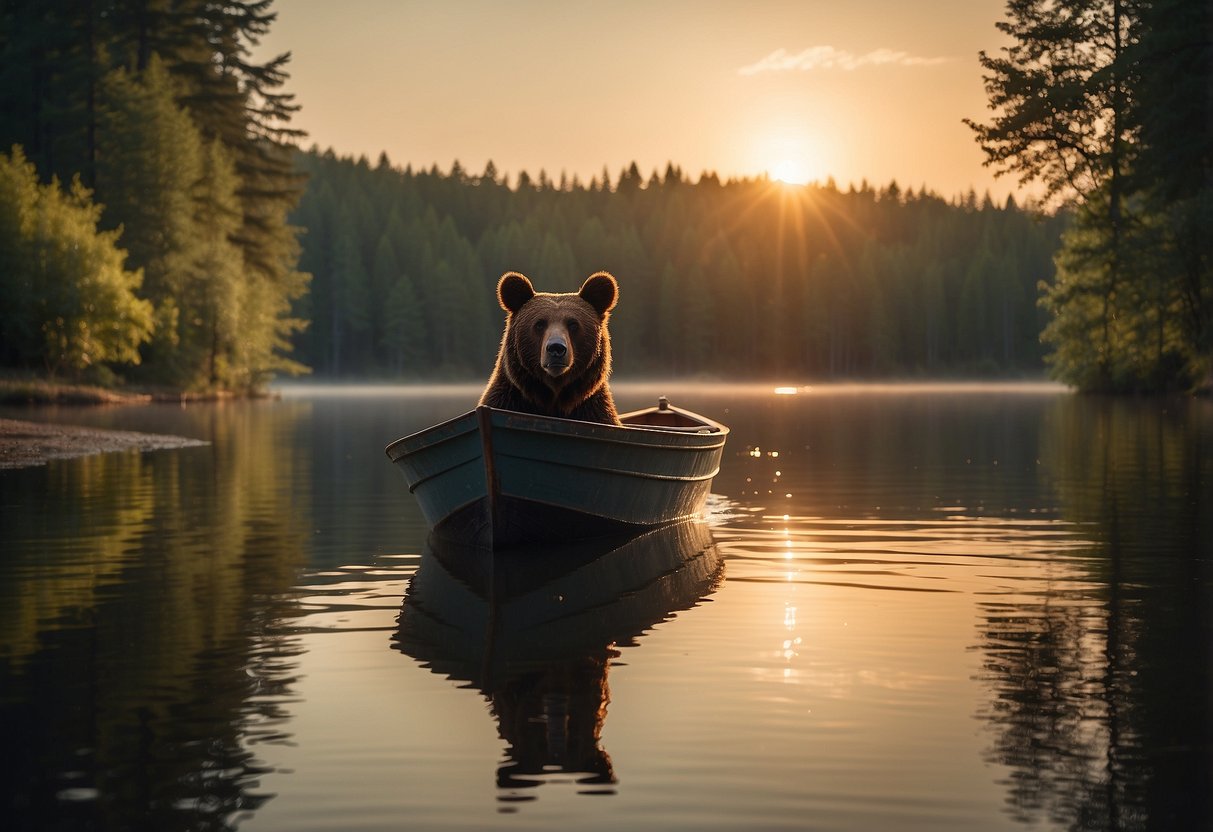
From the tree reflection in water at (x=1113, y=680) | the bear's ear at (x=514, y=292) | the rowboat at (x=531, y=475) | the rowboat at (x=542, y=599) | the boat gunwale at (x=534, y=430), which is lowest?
the rowboat at (x=542, y=599)

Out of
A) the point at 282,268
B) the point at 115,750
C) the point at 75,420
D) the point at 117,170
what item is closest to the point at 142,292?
the point at 117,170

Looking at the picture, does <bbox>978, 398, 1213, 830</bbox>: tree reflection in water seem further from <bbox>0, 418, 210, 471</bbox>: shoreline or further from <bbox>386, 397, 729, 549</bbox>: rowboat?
<bbox>0, 418, 210, 471</bbox>: shoreline

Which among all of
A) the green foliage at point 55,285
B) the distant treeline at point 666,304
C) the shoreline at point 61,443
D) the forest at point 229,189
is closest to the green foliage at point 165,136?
the forest at point 229,189

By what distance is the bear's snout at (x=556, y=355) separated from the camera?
594 inches

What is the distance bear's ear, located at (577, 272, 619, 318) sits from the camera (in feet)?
54.9

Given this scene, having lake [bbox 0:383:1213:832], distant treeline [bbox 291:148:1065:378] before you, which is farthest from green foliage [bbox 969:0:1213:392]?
distant treeline [bbox 291:148:1065:378]

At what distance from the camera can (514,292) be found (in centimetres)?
1645

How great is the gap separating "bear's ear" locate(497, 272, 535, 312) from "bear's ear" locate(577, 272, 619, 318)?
25.0 inches

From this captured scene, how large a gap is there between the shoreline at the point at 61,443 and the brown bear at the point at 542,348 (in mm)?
13902

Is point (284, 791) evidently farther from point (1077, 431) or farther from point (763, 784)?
point (1077, 431)

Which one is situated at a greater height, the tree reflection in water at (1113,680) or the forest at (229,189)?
the forest at (229,189)

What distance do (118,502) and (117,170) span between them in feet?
153

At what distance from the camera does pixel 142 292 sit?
62719mm

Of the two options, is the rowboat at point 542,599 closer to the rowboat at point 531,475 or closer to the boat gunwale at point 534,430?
the rowboat at point 531,475
